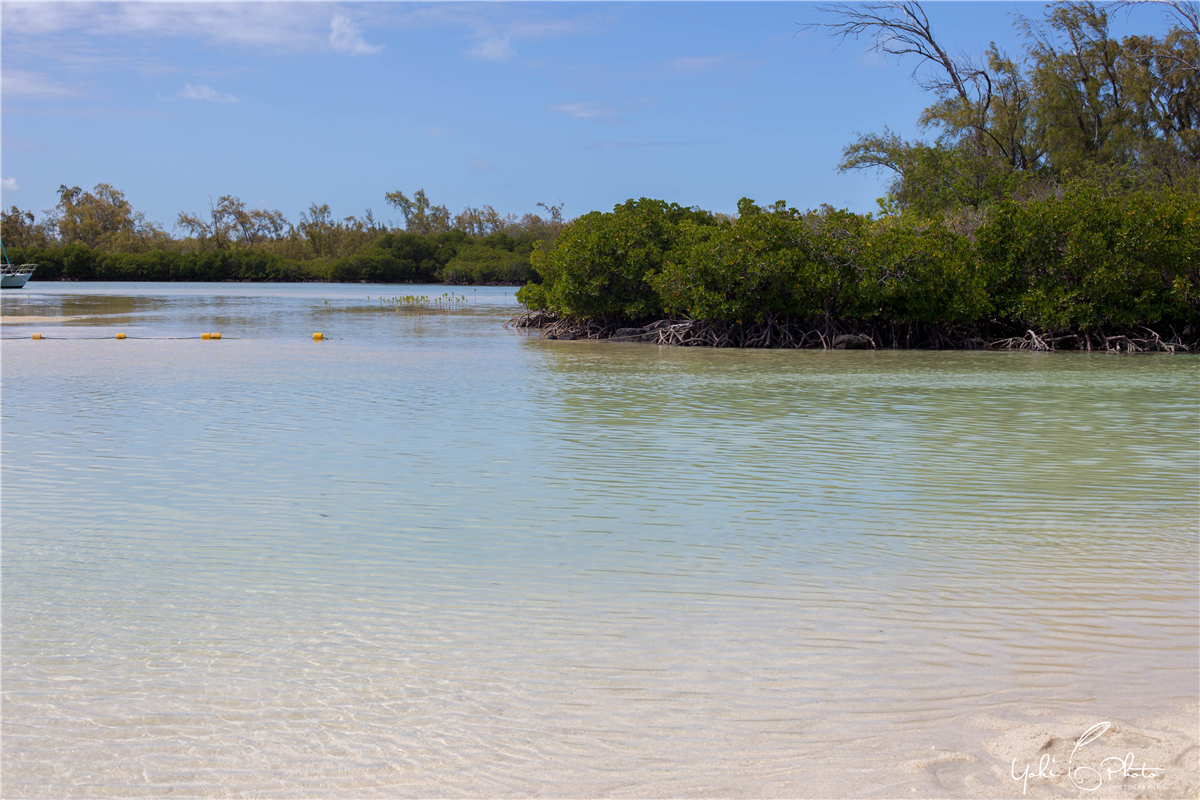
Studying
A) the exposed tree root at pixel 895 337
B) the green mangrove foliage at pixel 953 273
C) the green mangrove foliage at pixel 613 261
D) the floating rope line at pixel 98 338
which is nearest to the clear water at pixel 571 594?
the green mangrove foliage at pixel 953 273

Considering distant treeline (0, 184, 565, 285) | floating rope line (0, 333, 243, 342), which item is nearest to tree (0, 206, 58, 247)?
distant treeline (0, 184, 565, 285)

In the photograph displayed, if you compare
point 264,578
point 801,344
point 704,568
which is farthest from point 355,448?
point 801,344

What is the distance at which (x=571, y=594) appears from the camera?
4723mm

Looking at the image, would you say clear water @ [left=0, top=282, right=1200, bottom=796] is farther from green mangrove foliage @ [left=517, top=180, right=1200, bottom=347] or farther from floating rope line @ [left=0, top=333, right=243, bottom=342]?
floating rope line @ [left=0, top=333, right=243, bottom=342]

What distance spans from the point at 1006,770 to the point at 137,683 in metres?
3.08

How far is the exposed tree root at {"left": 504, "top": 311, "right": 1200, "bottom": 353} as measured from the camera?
21.1 metres

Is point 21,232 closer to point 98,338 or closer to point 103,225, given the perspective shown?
point 103,225

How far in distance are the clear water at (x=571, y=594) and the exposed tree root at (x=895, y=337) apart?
11.1 m

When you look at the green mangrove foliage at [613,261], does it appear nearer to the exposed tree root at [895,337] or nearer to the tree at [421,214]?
the exposed tree root at [895,337]

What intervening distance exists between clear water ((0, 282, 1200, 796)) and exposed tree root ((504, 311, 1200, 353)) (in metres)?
11.1

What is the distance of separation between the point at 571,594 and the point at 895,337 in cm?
1889

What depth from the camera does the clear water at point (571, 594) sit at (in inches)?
126

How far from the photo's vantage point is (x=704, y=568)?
5156 millimetres

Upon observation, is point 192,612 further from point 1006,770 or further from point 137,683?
point 1006,770
